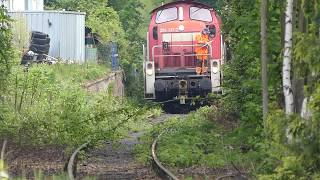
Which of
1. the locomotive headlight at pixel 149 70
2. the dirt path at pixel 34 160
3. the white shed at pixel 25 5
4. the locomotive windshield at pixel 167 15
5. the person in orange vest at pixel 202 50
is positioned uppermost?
the white shed at pixel 25 5

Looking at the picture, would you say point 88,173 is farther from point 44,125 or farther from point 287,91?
point 287,91

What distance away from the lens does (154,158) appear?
13898 mm

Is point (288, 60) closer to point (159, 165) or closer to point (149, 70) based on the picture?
point (159, 165)

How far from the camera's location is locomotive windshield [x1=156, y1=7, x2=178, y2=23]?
27481 mm

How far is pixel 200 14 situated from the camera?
91.0 feet

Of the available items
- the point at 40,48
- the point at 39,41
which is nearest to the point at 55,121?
the point at 40,48

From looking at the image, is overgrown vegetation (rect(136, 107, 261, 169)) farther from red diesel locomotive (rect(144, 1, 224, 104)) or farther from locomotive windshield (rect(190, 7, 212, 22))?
locomotive windshield (rect(190, 7, 212, 22))

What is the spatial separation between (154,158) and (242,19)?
3.73 metres

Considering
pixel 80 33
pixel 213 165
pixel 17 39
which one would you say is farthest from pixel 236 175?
pixel 80 33

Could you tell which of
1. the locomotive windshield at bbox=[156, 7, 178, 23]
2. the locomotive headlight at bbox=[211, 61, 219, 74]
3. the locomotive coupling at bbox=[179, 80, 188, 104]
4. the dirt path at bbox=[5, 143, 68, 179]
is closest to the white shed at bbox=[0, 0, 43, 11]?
the locomotive windshield at bbox=[156, 7, 178, 23]

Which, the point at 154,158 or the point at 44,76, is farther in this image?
the point at 44,76

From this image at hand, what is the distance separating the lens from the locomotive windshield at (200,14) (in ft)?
90.5

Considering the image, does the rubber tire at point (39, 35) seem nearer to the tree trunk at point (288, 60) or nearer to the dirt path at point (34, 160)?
the dirt path at point (34, 160)

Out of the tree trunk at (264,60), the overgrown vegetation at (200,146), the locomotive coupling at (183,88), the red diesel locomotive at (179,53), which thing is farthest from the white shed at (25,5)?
the tree trunk at (264,60)
